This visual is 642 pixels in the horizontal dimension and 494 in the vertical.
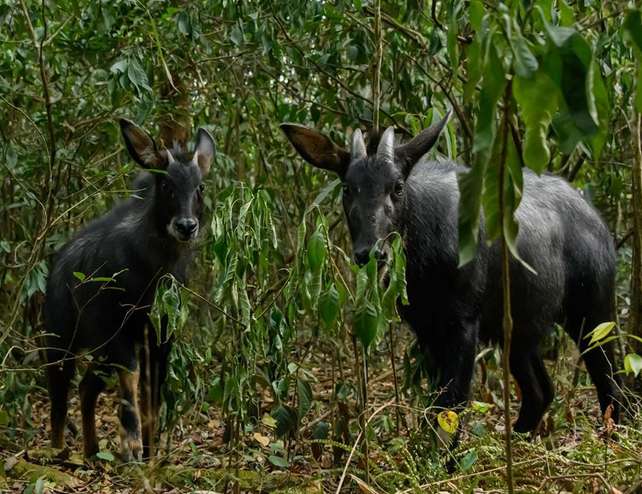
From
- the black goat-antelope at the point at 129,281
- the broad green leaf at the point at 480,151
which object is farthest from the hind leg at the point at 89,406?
the broad green leaf at the point at 480,151

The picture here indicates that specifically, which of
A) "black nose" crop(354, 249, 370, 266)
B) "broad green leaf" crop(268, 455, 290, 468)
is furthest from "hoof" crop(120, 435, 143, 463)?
"black nose" crop(354, 249, 370, 266)

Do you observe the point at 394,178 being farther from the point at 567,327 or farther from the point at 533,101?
the point at 533,101

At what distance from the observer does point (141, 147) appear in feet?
23.6

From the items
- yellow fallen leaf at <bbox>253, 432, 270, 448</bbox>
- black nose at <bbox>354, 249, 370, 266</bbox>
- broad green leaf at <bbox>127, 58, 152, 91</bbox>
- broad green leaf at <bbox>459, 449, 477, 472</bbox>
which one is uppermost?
broad green leaf at <bbox>127, 58, 152, 91</bbox>

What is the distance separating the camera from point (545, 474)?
421 cm

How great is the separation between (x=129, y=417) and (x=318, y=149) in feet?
7.22

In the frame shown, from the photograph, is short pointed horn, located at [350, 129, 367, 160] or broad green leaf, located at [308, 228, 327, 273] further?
short pointed horn, located at [350, 129, 367, 160]

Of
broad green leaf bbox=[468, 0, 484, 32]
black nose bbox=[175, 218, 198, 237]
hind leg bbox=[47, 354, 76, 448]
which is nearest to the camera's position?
broad green leaf bbox=[468, 0, 484, 32]

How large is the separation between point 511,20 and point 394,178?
3808 millimetres

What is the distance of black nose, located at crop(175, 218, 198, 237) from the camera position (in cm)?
712

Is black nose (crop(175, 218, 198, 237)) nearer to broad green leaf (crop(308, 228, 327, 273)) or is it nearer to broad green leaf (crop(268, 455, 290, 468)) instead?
broad green leaf (crop(268, 455, 290, 468))

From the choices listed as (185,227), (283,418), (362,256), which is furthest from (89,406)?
(362,256)

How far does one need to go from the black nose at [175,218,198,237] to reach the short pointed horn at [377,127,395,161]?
1.70 metres

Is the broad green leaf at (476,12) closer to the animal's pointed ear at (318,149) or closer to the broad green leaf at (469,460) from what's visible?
the broad green leaf at (469,460)
